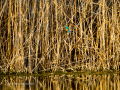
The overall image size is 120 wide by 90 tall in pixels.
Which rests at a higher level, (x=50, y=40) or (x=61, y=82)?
(x=50, y=40)

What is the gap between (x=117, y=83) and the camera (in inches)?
198

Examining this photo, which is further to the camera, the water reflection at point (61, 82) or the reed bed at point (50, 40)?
the reed bed at point (50, 40)

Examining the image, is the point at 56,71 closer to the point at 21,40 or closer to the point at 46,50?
the point at 46,50

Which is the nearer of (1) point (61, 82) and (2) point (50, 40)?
(1) point (61, 82)

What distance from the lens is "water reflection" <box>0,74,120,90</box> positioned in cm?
466

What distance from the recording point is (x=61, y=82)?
5.22m

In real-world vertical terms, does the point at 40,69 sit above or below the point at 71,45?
below

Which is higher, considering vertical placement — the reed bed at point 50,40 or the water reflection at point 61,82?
the reed bed at point 50,40

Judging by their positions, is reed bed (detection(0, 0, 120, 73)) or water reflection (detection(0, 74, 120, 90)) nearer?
water reflection (detection(0, 74, 120, 90))

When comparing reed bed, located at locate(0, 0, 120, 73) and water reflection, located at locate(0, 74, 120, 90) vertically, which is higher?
reed bed, located at locate(0, 0, 120, 73)

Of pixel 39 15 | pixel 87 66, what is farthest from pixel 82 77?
pixel 39 15

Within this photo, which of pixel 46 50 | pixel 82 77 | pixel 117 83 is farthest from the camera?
pixel 46 50

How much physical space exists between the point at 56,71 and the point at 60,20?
40.3 inches

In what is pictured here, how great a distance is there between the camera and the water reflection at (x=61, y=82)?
466 cm
